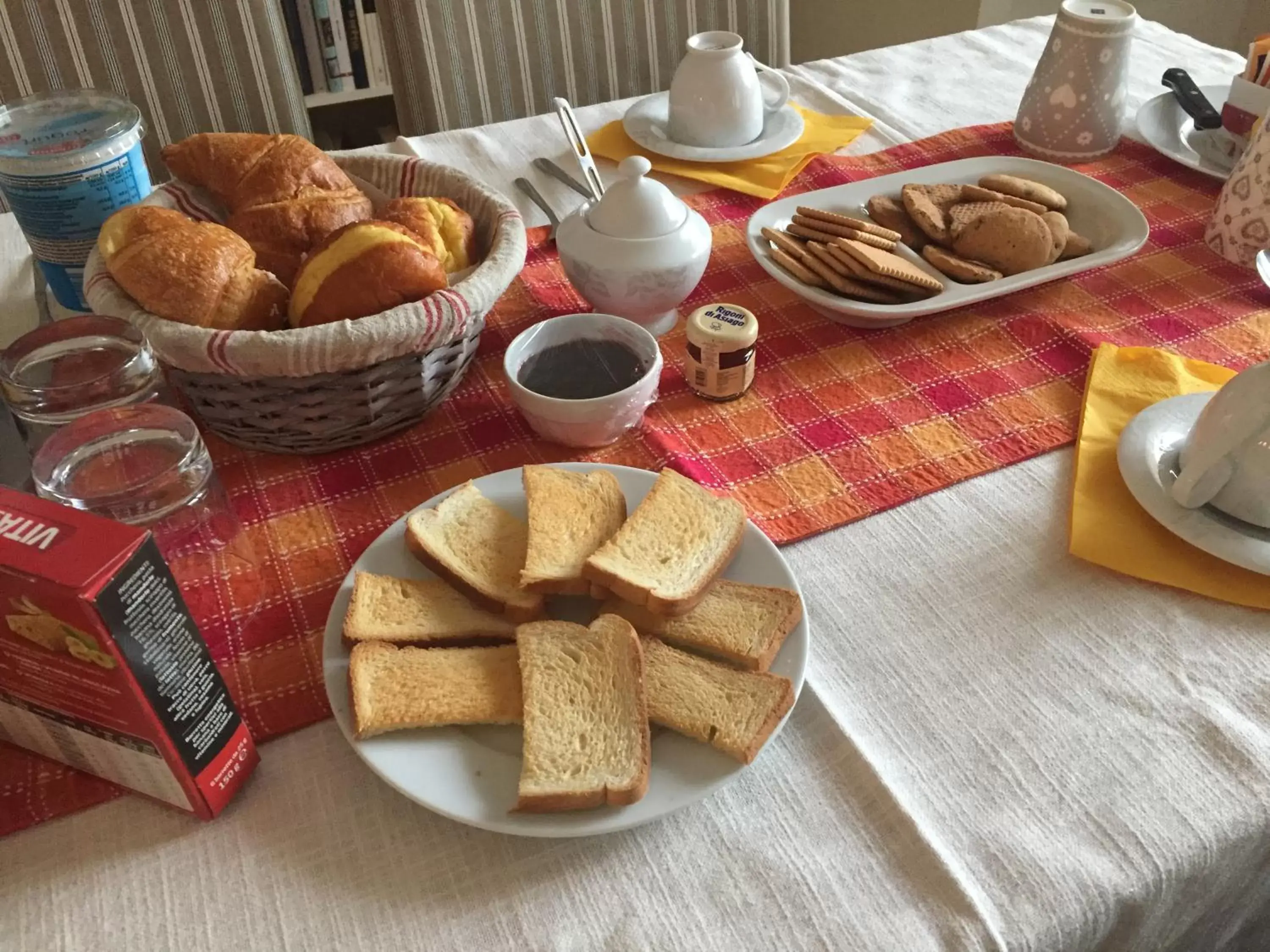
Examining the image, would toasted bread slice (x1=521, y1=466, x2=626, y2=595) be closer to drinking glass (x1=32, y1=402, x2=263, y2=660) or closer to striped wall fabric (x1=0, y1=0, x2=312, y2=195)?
drinking glass (x1=32, y1=402, x2=263, y2=660)

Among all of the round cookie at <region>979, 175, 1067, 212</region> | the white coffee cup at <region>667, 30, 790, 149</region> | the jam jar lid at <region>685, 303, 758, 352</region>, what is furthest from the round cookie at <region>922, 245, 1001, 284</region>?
the white coffee cup at <region>667, 30, 790, 149</region>

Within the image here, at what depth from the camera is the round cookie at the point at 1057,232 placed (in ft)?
2.97

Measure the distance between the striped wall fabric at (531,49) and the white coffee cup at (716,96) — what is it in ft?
1.35

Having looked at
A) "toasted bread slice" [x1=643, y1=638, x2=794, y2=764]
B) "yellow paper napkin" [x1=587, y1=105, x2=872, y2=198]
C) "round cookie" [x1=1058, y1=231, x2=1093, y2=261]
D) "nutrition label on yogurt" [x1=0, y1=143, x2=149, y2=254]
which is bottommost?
"toasted bread slice" [x1=643, y1=638, x2=794, y2=764]

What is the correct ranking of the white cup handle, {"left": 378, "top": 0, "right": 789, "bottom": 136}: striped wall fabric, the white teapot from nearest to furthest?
the white teapot
the white cup handle
{"left": 378, "top": 0, "right": 789, "bottom": 136}: striped wall fabric

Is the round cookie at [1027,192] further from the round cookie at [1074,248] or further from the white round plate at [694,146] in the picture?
the white round plate at [694,146]

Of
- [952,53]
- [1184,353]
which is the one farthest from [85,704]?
[952,53]

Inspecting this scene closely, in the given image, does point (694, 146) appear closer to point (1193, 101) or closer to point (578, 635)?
point (1193, 101)

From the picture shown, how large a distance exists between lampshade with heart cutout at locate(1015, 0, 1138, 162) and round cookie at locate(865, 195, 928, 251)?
29cm

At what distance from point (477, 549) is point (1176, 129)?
105 cm

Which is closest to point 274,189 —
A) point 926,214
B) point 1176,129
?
point 926,214

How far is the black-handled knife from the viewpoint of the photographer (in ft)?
3.71

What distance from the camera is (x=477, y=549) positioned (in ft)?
2.03

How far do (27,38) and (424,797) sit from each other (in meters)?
1.21
